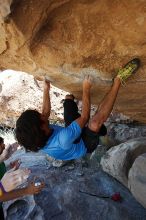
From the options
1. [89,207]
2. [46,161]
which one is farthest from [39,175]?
[89,207]

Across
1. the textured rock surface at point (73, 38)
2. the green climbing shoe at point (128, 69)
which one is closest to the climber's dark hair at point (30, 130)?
the textured rock surface at point (73, 38)

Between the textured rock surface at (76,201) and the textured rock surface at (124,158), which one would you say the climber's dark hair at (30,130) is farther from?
the textured rock surface at (124,158)

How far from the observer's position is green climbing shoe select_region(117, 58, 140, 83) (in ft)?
11.8

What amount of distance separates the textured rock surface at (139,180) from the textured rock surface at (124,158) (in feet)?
1.73

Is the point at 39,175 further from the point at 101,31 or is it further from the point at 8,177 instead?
the point at 101,31

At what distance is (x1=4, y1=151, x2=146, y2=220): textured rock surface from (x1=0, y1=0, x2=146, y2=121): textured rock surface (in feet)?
5.56

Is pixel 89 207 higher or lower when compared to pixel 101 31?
lower

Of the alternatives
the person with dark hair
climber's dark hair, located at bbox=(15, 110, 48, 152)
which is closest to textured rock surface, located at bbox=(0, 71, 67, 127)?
the person with dark hair

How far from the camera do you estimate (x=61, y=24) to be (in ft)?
10.6

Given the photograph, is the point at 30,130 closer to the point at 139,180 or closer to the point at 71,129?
the point at 71,129

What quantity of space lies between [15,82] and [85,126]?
4865mm

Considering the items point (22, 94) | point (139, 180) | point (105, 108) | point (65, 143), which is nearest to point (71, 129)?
point (65, 143)

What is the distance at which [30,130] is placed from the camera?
3305 millimetres

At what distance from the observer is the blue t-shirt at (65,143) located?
11.4 ft
